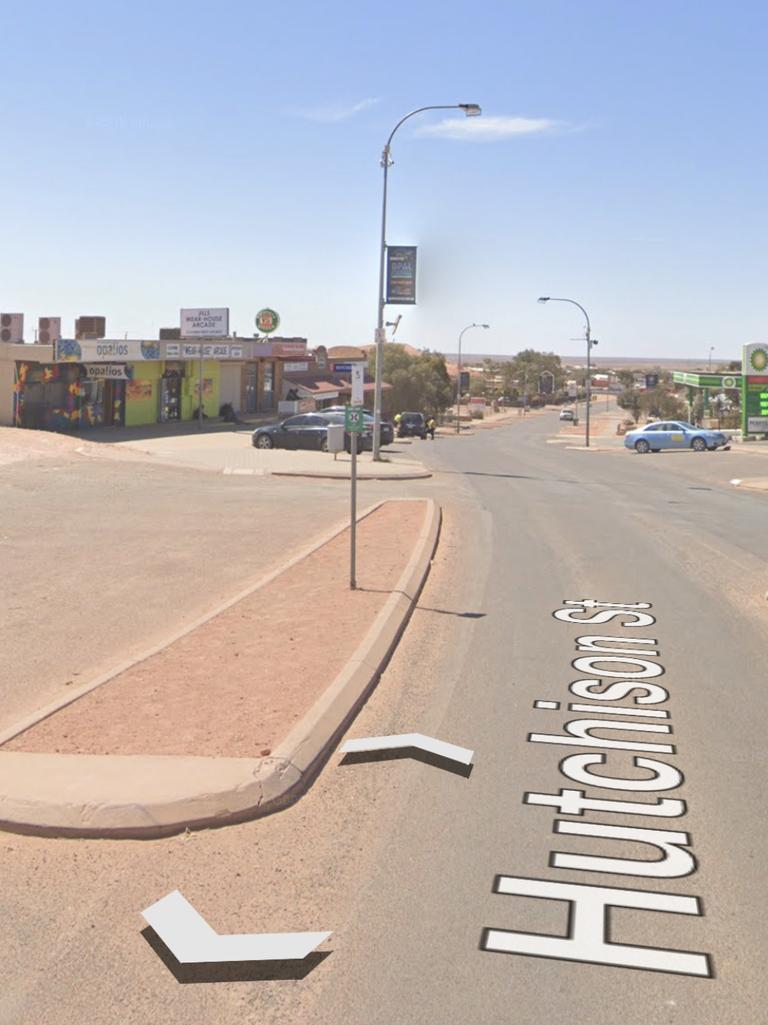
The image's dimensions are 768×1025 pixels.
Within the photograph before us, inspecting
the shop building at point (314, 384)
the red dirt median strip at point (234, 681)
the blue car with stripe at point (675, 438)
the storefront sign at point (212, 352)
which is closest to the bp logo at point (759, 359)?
the blue car with stripe at point (675, 438)

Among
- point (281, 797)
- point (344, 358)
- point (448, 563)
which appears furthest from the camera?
point (344, 358)

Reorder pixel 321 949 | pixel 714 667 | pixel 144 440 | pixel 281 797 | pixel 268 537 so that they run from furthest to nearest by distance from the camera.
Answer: pixel 144 440 < pixel 268 537 < pixel 714 667 < pixel 281 797 < pixel 321 949

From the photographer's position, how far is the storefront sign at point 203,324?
207 ft

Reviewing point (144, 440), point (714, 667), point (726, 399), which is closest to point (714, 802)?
point (714, 667)

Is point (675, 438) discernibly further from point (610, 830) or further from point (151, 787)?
point (151, 787)

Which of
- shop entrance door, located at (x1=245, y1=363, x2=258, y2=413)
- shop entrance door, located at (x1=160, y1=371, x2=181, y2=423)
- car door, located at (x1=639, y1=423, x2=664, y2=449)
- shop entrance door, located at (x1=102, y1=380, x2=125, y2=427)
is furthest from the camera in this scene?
shop entrance door, located at (x1=245, y1=363, x2=258, y2=413)

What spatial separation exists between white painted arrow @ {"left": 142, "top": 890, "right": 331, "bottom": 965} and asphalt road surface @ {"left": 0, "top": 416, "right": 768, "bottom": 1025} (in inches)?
3.1

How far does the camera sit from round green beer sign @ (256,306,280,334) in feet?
224

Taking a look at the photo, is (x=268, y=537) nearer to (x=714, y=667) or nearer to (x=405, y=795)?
(x=714, y=667)

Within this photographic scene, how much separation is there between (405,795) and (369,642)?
12.1ft

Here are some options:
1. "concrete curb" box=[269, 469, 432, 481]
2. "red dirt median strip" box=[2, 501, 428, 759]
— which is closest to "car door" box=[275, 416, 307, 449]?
"concrete curb" box=[269, 469, 432, 481]

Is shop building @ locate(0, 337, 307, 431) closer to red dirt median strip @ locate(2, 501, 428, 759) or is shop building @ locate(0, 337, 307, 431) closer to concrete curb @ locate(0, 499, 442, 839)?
red dirt median strip @ locate(2, 501, 428, 759)

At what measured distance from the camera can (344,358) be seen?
89062mm

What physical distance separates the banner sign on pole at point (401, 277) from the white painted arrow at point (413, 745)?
28976mm
